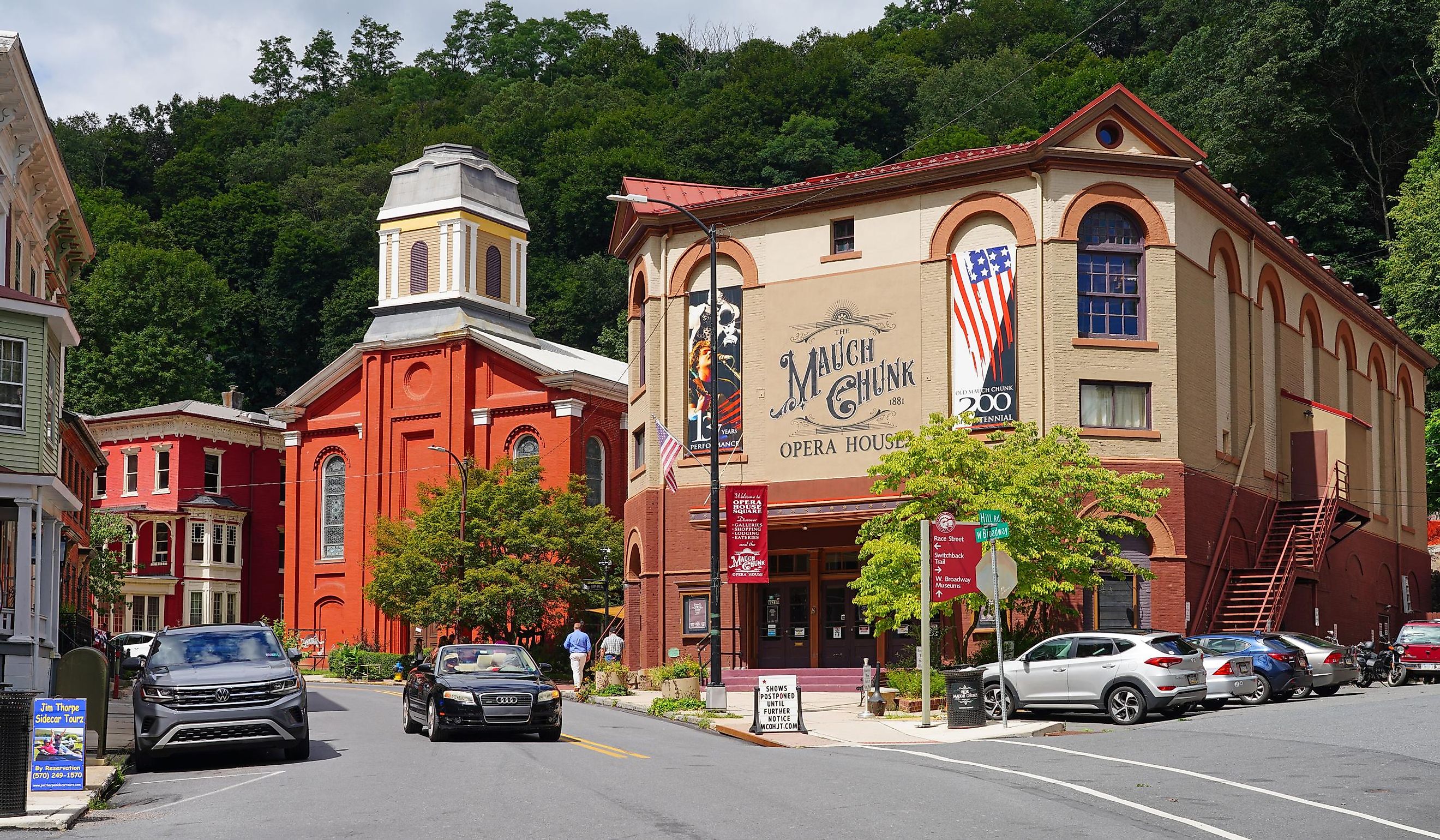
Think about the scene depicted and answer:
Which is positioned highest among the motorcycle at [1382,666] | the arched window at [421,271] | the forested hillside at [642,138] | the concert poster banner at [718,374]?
the forested hillside at [642,138]

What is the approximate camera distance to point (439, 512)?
5238cm

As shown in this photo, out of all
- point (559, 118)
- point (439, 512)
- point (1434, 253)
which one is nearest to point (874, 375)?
point (439, 512)

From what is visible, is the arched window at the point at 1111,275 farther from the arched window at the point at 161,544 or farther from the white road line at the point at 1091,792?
the arched window at the point at 161,544

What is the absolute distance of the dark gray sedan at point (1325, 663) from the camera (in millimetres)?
30844

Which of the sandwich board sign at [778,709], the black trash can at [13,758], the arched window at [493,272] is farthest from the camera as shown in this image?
the arched window at [493,272]

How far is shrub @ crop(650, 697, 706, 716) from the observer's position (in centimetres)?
3145

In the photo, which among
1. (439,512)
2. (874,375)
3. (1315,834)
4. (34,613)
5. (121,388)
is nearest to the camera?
(1315,834)

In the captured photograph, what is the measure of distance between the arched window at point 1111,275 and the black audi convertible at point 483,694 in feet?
62.3

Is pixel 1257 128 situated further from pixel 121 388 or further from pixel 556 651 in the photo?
pixel 121 388

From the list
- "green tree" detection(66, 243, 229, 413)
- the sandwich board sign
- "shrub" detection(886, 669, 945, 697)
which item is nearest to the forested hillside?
"green tree" detection(66, 243, 229, 413)

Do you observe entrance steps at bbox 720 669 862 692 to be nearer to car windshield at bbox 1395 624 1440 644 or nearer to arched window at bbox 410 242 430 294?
car windshield at bbox 1395 624 1440 644

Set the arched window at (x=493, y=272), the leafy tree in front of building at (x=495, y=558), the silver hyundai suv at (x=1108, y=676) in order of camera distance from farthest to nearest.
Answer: the arched window at (x=493, y=272) → the leafy tree in front of building at (x=495, y=558) → the silver hyundai suv at (x=1108, y=676)

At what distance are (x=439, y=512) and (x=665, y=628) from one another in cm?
1366

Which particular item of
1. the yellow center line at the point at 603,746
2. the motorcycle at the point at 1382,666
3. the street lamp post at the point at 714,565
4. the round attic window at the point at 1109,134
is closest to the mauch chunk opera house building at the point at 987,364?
the round attic window at the point at 1109,134
